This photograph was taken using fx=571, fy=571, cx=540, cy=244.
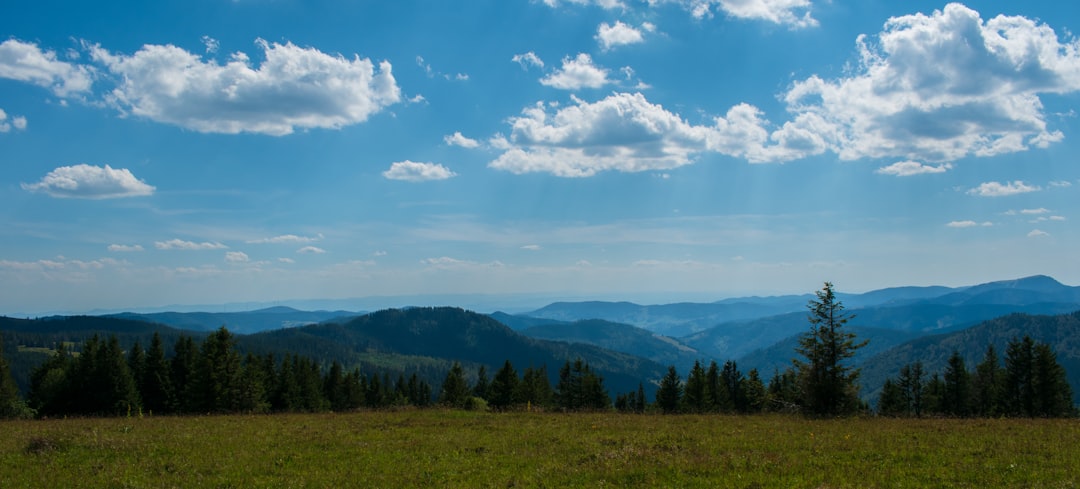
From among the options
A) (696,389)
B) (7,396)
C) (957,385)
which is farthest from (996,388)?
(7,396)

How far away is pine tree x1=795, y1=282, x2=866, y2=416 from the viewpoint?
28.3 m

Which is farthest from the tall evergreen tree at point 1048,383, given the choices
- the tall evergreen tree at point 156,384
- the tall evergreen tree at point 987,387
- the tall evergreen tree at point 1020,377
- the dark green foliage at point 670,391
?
the tall evergreen tree at point 156,384

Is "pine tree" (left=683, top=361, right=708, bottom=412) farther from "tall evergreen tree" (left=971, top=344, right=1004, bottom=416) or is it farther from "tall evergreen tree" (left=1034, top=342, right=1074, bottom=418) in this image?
"tall evergreen tree" (left=1034, top=342, right=1074, bottom=418)

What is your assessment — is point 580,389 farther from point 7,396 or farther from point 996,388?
point 7,396

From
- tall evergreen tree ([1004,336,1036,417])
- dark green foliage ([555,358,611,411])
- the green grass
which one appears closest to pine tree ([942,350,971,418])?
tall evergreen tree ([1004,336,1036,417])

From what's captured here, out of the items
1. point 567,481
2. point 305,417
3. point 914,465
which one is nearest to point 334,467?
point 567,481

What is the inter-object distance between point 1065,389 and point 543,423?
70.7 meters

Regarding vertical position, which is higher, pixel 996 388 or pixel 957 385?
pixel 996 388

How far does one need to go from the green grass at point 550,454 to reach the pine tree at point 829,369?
495cm

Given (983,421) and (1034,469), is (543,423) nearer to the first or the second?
(1034,469)

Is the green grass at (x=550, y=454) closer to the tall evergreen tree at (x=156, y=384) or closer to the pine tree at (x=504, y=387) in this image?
the tall evergreen tree at (x=156, y=384)

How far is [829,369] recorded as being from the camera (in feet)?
95.1

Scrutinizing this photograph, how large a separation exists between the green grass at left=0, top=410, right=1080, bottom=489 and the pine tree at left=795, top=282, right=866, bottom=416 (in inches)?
195

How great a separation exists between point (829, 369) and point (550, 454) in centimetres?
1837
